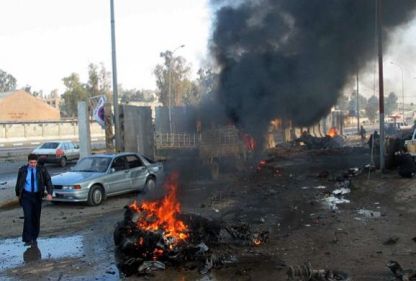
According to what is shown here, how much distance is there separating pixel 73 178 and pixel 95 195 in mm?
739

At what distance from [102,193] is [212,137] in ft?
13.8

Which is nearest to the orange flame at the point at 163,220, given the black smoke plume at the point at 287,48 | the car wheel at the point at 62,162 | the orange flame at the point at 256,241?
the orange flame at the point at 256,241

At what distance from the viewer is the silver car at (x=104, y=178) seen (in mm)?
12945

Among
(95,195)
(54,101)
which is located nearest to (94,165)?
(95,195)

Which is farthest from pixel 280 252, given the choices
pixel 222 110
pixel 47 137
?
pixel 47 137

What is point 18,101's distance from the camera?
77500mm

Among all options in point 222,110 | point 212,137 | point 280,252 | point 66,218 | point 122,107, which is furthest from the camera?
point 122,107

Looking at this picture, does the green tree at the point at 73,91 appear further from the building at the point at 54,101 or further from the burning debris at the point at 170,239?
the burning debris at the point at 170,239

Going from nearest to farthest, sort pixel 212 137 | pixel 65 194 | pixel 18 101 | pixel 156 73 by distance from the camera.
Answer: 1. pixel 65 194
2. pixel 212 137
3. pixel 156 73
4. pixel 18 101

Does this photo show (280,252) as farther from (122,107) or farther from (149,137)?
(149,137)

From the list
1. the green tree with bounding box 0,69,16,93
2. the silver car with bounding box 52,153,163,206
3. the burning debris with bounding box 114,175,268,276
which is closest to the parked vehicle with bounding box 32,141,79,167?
the silver car with bounding box 52,153,163,206

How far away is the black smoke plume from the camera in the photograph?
17797mm

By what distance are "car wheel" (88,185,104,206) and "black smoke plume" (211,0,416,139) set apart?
6.00 metres

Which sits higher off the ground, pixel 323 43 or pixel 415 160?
pixel 323 43
